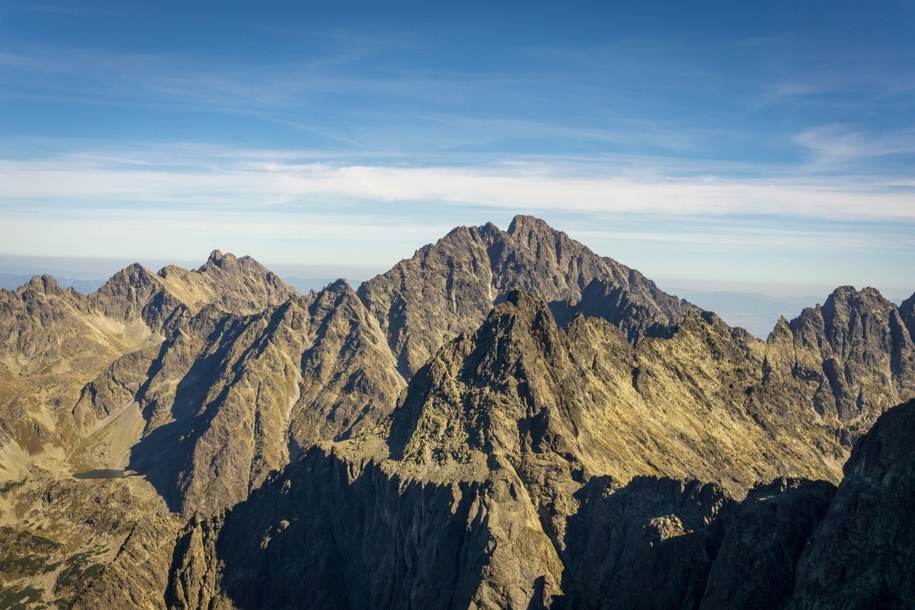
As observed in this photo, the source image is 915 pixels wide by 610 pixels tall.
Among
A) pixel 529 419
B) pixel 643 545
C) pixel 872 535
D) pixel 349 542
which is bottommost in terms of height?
pixel 349 542

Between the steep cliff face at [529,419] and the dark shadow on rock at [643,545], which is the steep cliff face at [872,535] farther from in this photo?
the steep cliff face at [529,419]

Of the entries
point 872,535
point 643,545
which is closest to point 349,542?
point 643,545

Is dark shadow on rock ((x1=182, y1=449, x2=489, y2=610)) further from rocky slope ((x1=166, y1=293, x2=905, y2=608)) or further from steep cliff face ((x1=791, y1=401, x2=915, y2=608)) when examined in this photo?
steep cliff face ((x1=791, y1=401, x2=915, y2=608))

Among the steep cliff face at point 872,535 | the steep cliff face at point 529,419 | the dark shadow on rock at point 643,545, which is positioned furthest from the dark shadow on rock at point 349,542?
the steep cliff face at point 872,535

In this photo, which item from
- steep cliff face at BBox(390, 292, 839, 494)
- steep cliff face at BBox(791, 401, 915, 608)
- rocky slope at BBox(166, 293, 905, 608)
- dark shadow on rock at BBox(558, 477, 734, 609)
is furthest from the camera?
steep cliff face at BBox(390, 292, 839, 494)

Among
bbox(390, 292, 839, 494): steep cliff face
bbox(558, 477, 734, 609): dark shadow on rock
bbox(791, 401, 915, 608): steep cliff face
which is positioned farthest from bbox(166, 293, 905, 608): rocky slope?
bbox(791, 401, 915, 608): steep cliff face

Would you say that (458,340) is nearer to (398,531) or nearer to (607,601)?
(398,531)

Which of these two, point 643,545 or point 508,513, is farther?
point 508,513

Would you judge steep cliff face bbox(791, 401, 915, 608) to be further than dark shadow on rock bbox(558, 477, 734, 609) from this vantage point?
No

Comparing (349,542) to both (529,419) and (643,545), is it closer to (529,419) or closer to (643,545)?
(529,419)

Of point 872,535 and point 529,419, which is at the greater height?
point 872,535

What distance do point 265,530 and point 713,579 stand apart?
371 ft

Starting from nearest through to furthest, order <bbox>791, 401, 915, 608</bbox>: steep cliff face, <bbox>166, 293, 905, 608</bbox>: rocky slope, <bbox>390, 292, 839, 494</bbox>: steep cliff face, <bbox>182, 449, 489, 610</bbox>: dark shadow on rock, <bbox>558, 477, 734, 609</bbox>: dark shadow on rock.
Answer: <bbox>791, 401, 915, 608</bbox>: steep cliff face → <bbox>166, 293, 905, 608</bbox>: rocky slope → <bbox>558, 477, 734, 609</bbox>: dark shadow on rock → <bbox>182, 449, 489, 610</bbox>: dark shadow on rock → <bbox>390, 292, 839, 494</bbox>: steep cliff face

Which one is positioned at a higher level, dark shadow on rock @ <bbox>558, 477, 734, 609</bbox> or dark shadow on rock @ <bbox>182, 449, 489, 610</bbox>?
dark shadow on rock @ <bbox>558, 477, 734, 609</bbox>
